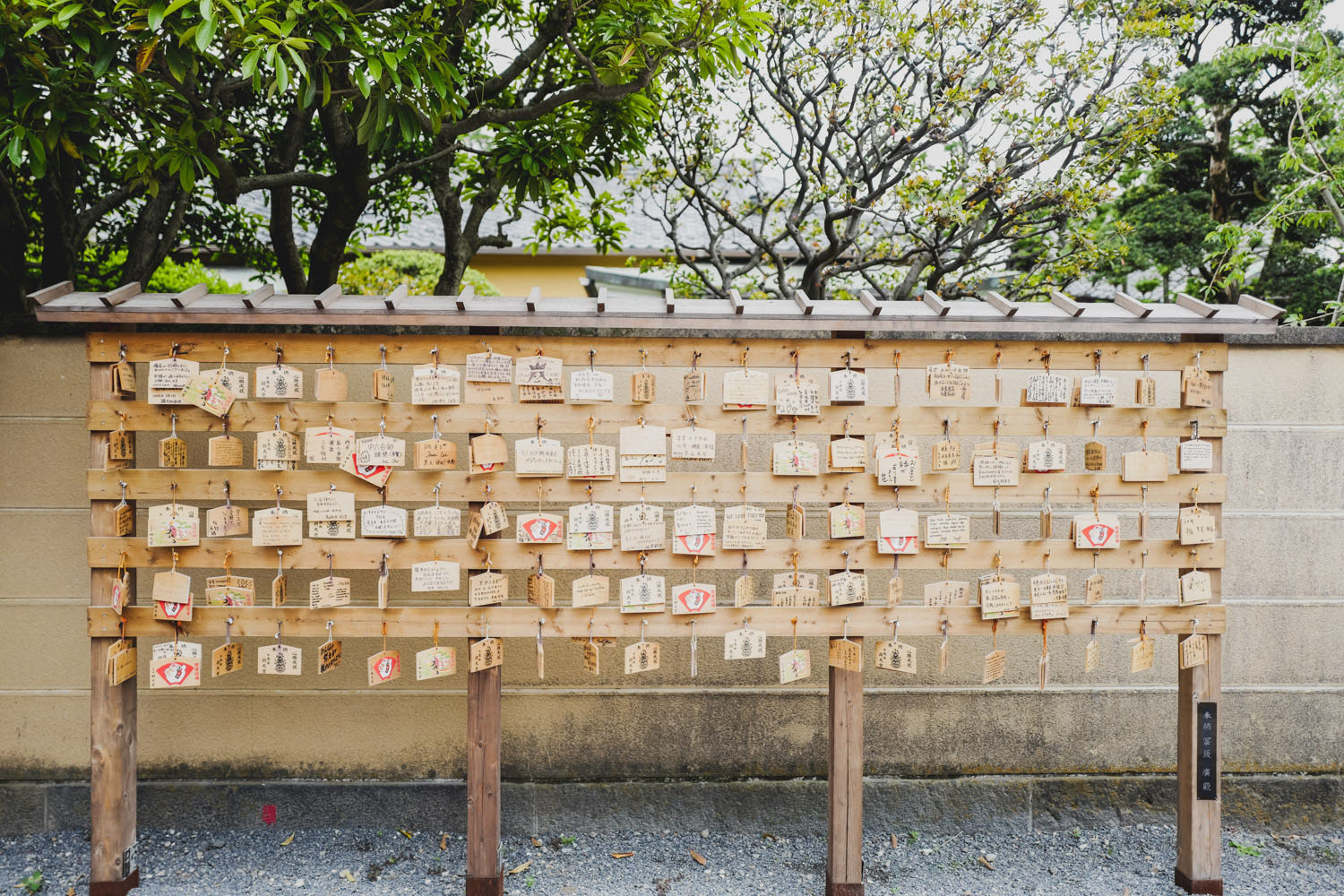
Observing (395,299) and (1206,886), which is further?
(1206,886)

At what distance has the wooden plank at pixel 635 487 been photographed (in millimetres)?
2994

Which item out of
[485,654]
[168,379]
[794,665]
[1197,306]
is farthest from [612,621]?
[1197,306]

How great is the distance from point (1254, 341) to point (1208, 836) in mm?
2277

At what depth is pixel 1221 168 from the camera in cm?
780

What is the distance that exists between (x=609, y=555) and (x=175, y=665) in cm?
180

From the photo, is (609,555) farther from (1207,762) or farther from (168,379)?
(1207,762)

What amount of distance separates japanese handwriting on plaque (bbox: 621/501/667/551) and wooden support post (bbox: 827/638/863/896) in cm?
96

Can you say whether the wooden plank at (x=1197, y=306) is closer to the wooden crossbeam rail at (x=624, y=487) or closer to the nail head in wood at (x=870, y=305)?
the wooden crossbeam rail at (x=624, y=487)

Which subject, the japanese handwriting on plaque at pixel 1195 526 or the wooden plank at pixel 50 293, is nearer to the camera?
the wooden plank at pixel 50 293

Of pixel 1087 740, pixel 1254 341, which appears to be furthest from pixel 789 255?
pixel 1087 740

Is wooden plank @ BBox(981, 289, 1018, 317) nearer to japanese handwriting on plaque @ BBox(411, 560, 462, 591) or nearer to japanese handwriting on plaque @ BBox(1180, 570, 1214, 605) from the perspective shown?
japanese handwriting on plaque @ BBox(1180, 570, 1214, 605)

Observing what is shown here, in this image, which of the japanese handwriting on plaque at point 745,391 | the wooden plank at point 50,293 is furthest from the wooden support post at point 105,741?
the japanese handwriting on plaque at point 745,391

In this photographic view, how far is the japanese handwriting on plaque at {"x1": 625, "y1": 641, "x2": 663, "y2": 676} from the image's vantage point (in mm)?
2996

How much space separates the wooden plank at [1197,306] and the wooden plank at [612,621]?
123 centimetres
